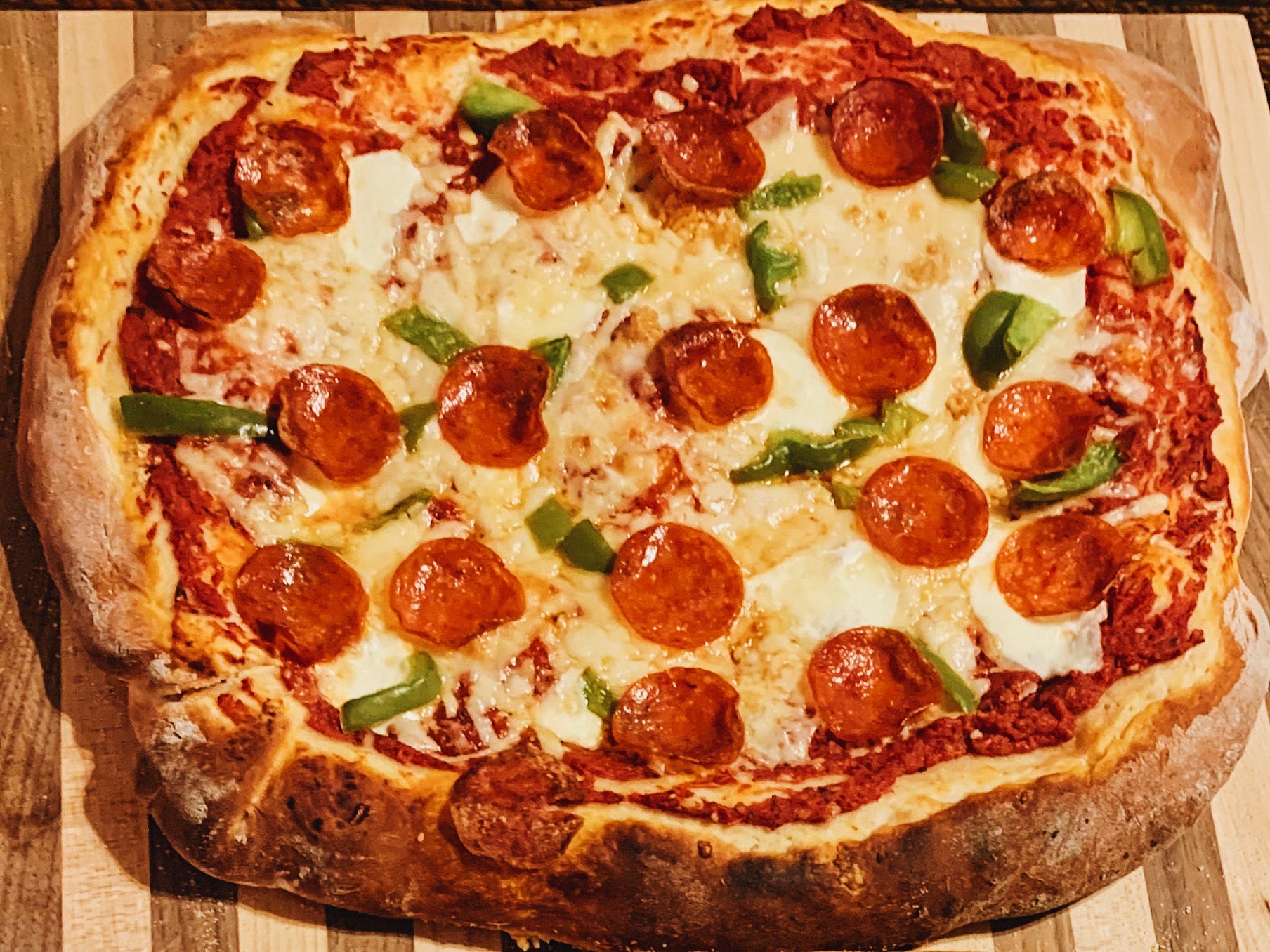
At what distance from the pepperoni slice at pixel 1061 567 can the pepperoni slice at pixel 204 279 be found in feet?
6.39

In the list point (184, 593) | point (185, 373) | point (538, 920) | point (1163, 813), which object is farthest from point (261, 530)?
point (1163, 813)

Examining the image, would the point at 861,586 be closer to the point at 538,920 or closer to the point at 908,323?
the point at 908,323

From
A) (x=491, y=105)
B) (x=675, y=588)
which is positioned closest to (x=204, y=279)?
(x=491, y=105)

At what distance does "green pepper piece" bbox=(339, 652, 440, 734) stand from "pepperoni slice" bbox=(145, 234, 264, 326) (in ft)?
3.13

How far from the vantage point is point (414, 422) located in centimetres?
316

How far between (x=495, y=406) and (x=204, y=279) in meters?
0.73

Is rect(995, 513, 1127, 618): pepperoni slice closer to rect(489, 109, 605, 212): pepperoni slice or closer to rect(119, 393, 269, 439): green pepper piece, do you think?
rect(489, 109, 605, 212): pepperoni slice

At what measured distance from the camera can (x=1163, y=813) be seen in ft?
9.89

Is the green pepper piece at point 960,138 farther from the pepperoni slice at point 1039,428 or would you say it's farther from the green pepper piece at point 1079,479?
the green pepper piece at point 1079,479

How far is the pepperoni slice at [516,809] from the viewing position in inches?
108

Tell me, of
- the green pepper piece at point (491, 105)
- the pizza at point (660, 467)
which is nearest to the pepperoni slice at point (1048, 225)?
the pizza at point (660, 467)

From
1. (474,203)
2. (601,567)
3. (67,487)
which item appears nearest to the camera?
(67,487)

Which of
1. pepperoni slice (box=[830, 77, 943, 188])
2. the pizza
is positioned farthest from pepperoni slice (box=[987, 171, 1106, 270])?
pepperoni slice (box=[830, 77, 943, 188])

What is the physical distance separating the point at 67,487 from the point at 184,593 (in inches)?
13.6
